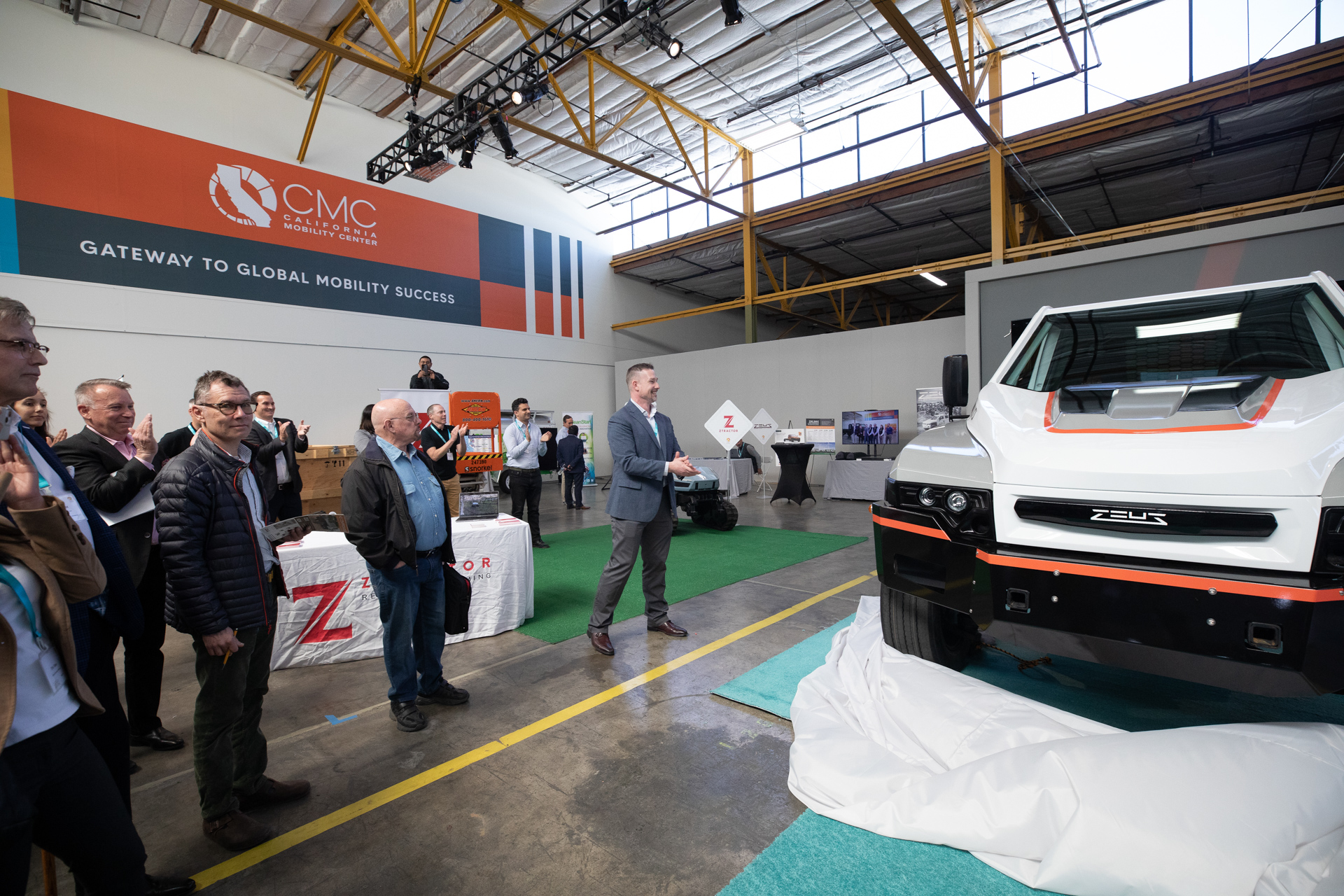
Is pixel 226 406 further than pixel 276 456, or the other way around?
pixel 276 456

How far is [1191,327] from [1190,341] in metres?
0.08

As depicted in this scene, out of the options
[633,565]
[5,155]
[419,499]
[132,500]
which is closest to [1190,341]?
[633,565]

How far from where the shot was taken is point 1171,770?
70.9 inches

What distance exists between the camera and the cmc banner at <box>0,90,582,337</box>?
8.73m

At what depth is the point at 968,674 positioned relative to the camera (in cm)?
306

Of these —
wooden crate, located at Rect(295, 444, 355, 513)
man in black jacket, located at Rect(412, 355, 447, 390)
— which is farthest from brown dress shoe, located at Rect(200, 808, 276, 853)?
man in black jacket, located at Rect(412, 355, 447, 390)

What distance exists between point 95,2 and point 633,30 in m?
7.71

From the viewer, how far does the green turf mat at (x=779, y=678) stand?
3.02 meters

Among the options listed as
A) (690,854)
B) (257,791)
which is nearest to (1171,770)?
(690,854)

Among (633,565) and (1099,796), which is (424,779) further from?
(1099,796)

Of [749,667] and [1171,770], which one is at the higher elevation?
[1171,770]

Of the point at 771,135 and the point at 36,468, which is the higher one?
the point at 771,135

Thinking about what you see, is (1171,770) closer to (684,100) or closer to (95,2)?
(684,100)

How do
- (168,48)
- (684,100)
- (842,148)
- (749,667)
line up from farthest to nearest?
(842,148)
(684,100)
(168,48)
(749,667)
